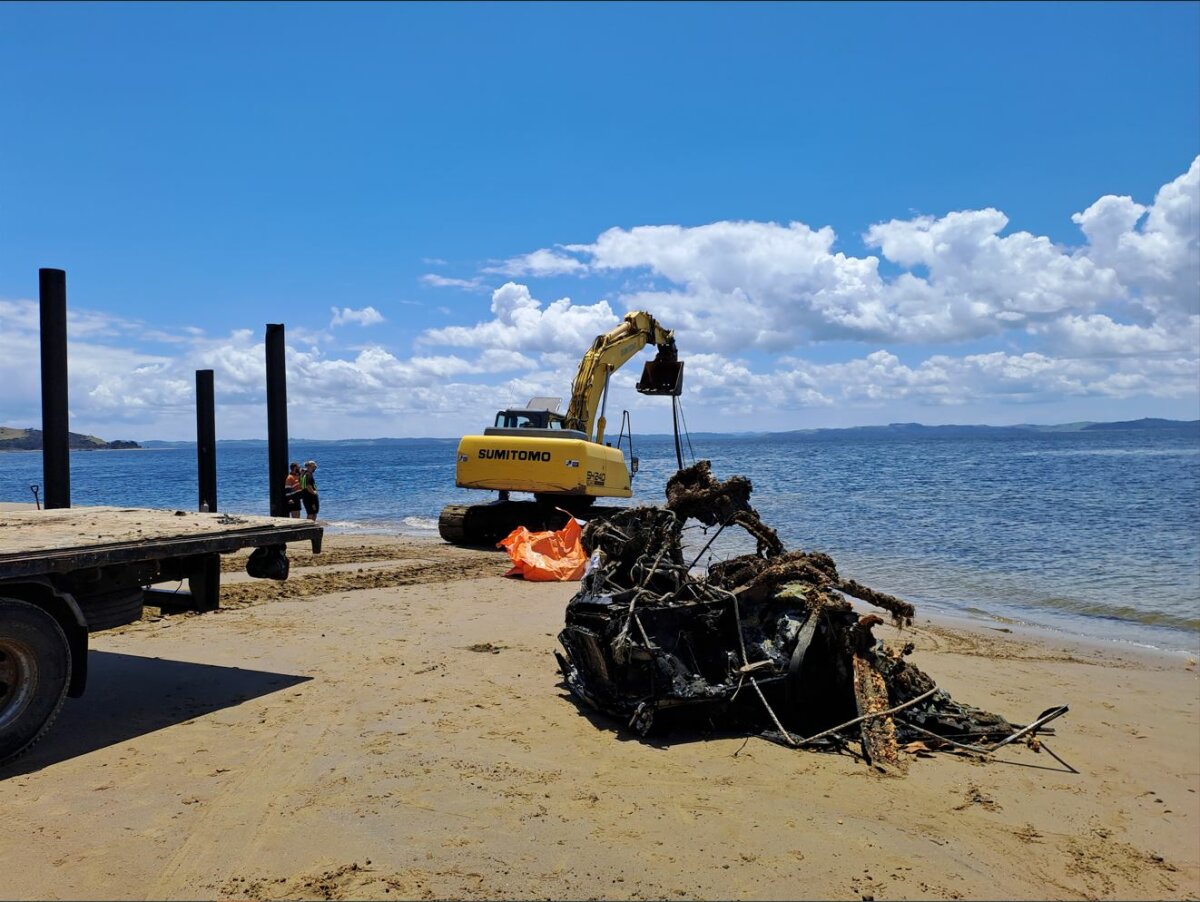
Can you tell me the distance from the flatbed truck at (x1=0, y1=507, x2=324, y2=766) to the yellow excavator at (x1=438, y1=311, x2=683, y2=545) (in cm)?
820

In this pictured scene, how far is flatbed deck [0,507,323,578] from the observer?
5332 millimetres

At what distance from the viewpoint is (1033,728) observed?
6.21 meters

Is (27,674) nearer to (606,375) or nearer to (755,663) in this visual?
(755,663)

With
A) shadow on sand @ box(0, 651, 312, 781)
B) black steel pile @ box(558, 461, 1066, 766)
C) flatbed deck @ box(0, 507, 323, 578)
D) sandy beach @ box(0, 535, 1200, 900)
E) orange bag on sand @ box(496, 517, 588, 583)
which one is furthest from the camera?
orange bag on sand @ box(496, 517, 588, 583)

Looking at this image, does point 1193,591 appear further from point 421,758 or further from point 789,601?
point 421,758

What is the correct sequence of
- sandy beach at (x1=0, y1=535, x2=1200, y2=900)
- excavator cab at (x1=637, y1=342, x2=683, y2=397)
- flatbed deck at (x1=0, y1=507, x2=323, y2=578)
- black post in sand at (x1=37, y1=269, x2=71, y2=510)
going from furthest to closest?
excavator cab at (x1=637, y1=342, x2=683, y2=397), black post in sand at (x1=37, y1=269, x2=71, y2=510), flatbed deck at (x1=0, y1=507, x2=323, y2=578), sandy beach at (x1=0, y1=535, x2=1200, y2=900)

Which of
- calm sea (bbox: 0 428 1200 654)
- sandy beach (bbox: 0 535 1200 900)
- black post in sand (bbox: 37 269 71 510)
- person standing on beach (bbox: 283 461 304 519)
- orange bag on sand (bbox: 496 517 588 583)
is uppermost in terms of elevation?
black post in sand (bbox: 37 269 71 510)

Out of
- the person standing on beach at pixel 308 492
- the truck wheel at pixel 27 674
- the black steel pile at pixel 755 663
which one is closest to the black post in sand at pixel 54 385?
the person standing on beach at pixel 308 492

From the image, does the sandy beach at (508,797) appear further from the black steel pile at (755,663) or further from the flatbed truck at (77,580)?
the flatbed truck at (77,580)

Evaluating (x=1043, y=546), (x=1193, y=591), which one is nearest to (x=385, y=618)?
(x=1193, y=591)

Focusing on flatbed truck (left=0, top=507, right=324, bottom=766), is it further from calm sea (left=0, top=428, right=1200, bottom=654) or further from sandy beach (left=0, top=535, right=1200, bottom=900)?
calm sea (left=0, top=428, right=1200, bottom=654)

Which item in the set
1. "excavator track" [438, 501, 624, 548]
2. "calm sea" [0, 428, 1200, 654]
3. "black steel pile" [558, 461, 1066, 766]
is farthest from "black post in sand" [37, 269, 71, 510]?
"black steel pile" [558, 461, 1066, 766]

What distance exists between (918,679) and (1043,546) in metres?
15.4

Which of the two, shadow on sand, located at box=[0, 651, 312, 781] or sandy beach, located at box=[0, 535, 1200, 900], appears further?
shadow on sand, located at box=[0, 651, 312, 781]
